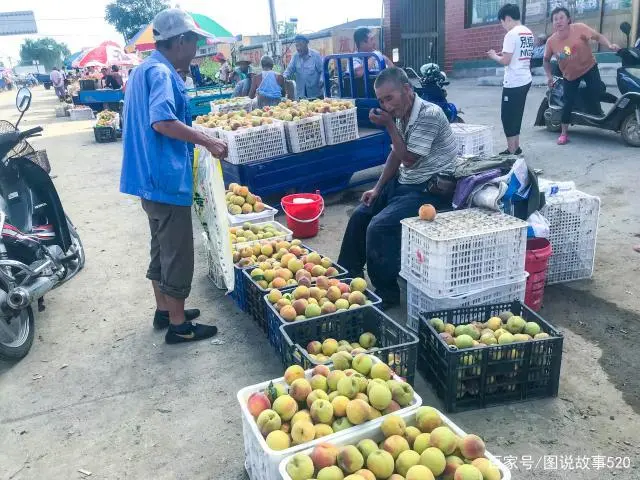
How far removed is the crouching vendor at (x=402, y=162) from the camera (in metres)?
3.96

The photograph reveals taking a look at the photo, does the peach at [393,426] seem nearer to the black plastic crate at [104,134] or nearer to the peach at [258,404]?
the peach at [258,404]

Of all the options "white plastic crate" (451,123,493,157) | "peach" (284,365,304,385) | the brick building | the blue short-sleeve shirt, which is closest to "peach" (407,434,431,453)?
"peach" (284,365,304,385)

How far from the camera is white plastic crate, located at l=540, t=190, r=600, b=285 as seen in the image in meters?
4.11

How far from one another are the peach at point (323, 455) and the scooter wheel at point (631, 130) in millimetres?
7696

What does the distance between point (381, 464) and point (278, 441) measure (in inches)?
16.5

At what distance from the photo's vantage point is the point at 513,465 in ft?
8.33

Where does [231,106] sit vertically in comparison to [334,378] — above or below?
above

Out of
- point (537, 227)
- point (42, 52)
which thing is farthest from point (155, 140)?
point (42, 52)

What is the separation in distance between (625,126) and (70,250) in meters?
7.69

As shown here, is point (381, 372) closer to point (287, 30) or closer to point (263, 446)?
point (263, 446)

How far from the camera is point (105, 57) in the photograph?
2158 centimetres

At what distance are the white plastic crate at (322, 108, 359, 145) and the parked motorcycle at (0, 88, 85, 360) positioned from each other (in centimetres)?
313

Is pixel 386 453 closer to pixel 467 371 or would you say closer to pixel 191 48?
pixel 467 371

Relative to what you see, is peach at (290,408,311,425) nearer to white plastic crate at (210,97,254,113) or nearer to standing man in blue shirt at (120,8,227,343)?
standing man in blue shirt at (120,8,227,343)
